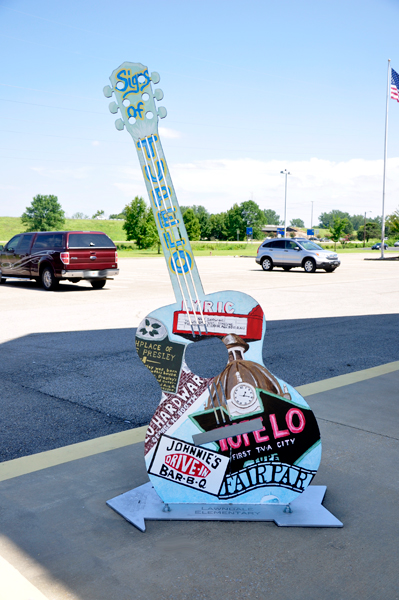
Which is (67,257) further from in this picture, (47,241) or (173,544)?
(173,544)

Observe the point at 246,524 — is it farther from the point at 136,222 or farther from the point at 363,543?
the point at 136,222

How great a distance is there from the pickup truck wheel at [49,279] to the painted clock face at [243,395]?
13422 millimetres

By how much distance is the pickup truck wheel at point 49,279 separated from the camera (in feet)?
51.7

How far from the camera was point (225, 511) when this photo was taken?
304 centimetres

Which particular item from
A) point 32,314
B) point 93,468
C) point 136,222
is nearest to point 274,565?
point 93,468

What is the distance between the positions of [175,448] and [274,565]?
2.75ft

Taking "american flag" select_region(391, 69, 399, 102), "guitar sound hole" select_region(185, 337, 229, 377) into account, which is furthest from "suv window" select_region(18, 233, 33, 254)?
"american flag" select_region(391, 69, 399, 102)

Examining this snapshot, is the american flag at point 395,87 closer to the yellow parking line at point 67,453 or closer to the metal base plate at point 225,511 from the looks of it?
the yellow parking line at point 67,453

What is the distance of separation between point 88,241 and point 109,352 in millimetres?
8997

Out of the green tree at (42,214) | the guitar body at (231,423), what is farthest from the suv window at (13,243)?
the green tree at (42,214)

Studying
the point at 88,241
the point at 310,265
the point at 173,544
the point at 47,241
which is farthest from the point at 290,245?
the point at 173,544

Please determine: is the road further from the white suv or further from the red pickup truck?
the white suv

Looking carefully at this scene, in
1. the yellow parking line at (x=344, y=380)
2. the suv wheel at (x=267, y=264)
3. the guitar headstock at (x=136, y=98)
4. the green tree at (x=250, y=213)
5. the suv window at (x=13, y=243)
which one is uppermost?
the green tree at (x=250, y=213)

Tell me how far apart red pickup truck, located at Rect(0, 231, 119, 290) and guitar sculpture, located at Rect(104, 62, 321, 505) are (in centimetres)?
1271
